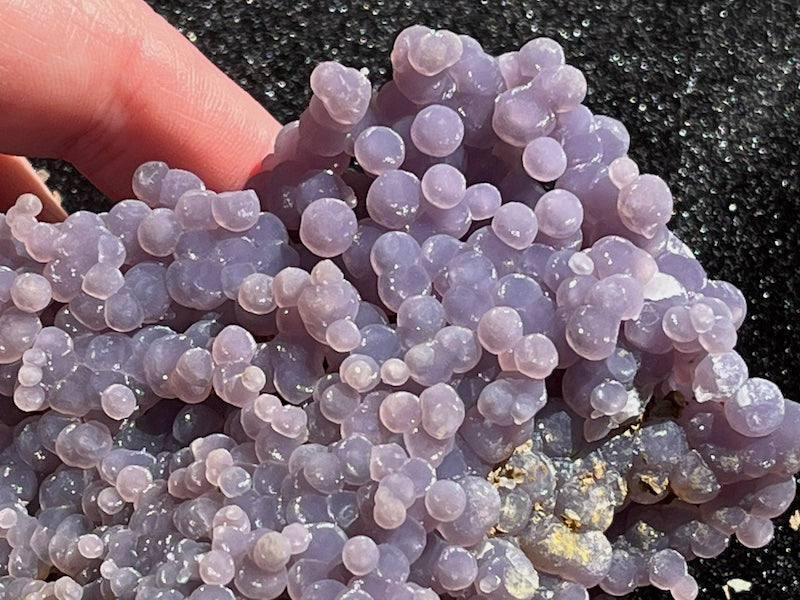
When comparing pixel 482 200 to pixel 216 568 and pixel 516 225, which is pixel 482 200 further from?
pixel 216 568

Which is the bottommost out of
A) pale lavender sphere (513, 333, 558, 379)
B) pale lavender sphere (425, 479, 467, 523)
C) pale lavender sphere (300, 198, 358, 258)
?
pale lavender sphere (425, 479, 467, 523)

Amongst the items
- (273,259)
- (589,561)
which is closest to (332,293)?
(273,259)

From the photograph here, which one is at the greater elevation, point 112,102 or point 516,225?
point 516,225

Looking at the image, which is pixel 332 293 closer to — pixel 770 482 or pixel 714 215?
pixel 770 482

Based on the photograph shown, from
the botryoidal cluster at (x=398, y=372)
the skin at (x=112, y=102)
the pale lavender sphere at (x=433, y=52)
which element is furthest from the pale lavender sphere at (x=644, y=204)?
the skin at (x=112, y=102)

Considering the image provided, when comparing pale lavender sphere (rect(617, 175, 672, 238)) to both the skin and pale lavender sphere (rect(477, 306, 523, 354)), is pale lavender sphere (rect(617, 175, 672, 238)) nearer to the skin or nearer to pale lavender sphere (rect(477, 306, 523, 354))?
pale lavender sphere (rect(477, 306, 523, 354))

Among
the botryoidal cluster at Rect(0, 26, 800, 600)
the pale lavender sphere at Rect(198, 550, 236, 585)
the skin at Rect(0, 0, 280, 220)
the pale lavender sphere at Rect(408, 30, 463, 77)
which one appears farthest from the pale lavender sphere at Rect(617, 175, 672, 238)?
the skin at Rect(0, 0, 280, 220)

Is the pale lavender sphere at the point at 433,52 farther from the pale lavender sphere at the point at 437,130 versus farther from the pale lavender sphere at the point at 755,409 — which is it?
the pale lavender sphere at the point at 755,409

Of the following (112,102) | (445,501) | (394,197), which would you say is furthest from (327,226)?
(112,102)

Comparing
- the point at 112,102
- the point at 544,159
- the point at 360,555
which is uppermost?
the point at 544,159
